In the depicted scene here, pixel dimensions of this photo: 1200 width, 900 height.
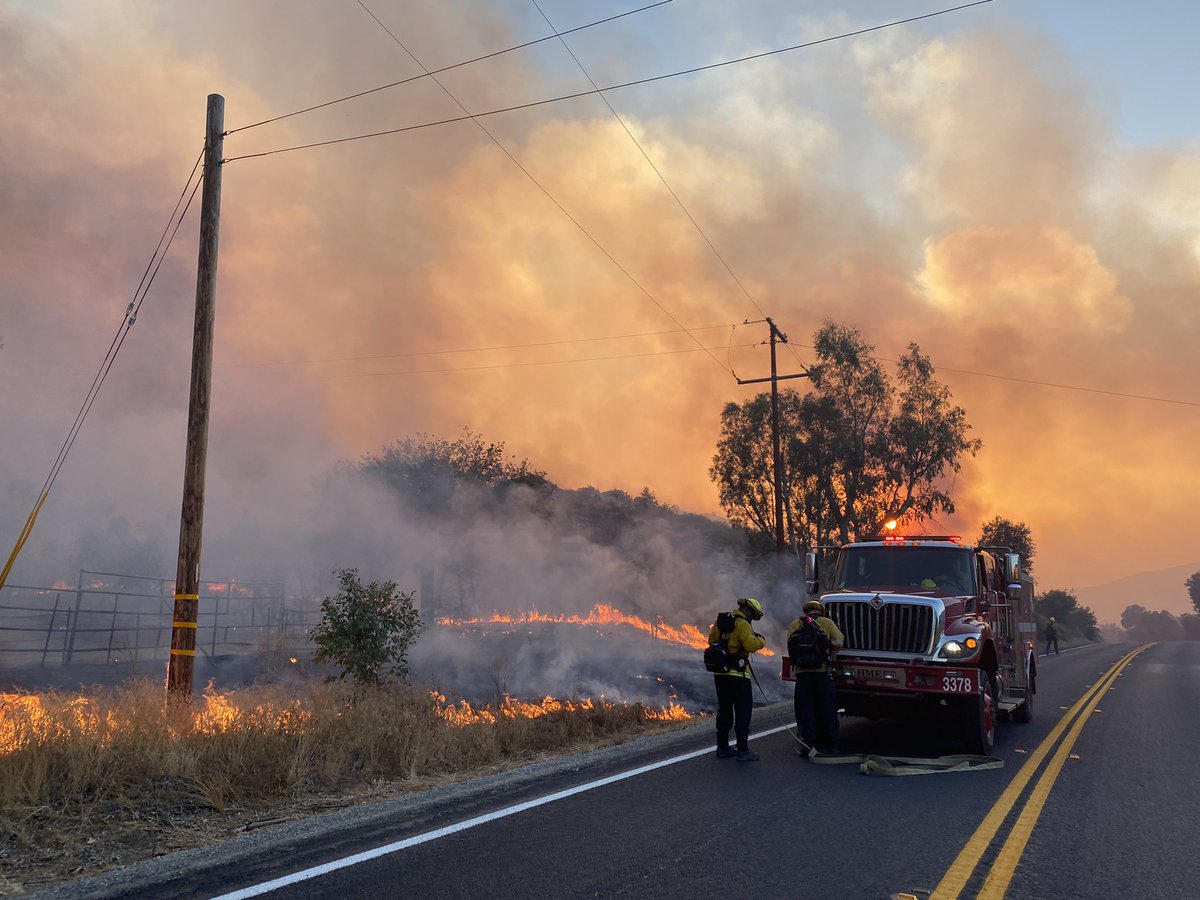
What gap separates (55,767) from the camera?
640 cm

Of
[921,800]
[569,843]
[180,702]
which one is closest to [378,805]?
[569,843]

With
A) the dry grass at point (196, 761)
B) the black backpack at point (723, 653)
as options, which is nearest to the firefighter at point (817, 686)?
the black backpack at point (723, 653)

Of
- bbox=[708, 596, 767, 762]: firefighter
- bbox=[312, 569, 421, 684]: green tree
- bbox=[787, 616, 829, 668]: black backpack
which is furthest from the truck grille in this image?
bbox=[312, 569, 421, 684]: green tree

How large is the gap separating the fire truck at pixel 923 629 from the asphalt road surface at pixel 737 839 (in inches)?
35.1

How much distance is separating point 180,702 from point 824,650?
7042mm

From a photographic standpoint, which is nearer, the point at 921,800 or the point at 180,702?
the point at 921,800

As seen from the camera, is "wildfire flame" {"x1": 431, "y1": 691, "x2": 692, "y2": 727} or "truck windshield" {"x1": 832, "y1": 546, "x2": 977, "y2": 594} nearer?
"truck windshield" {"x1": 832, "y1": 546, "x2": 977, "y2": 594}

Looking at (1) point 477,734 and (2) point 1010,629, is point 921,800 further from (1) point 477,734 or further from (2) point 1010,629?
(2) point 1010,629

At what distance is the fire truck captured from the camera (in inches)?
352

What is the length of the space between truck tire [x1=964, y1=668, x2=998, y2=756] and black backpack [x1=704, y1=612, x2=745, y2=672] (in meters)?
2.53

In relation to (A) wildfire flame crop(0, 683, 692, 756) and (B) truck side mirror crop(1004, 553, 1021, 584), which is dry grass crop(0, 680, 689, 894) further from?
(B) truck side mirror crop(1004, 553, 1021, 584)

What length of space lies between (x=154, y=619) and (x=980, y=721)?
25.0m

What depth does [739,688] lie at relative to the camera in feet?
29.2

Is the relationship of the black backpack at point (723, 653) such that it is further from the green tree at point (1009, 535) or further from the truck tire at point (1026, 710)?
the green tree at point (1009, 535)
